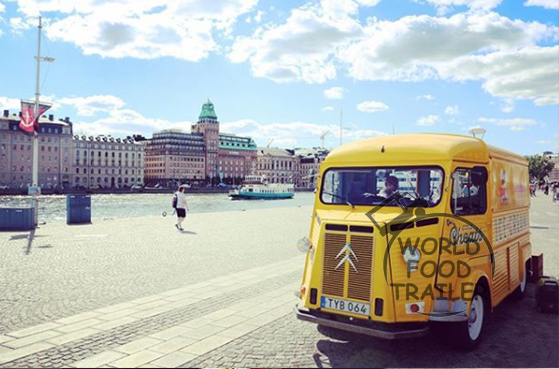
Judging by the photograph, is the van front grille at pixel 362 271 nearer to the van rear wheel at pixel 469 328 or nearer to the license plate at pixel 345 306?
the license plate at pixel 345 306

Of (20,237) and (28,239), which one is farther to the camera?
(20,237)

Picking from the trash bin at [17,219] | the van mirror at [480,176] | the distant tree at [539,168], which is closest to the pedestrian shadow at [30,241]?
the trash bin at [17,219]

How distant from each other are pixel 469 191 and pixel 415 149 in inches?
39.2

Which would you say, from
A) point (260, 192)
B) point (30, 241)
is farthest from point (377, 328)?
point (260, 192)

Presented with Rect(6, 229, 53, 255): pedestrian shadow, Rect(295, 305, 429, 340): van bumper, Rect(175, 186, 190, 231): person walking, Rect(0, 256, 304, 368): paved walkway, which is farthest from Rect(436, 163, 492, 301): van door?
Rect(175, 186, 190, 231): person walking

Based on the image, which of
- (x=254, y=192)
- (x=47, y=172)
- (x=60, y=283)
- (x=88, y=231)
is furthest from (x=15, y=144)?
(x=60, y=283)

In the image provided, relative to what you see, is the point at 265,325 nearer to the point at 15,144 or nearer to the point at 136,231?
the point at 136,231

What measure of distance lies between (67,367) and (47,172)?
15325 cm

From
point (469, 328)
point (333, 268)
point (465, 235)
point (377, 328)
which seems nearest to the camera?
point (377, 328)

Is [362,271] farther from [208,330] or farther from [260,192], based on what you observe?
[260,192]

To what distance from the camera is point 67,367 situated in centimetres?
561

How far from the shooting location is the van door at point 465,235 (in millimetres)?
6281

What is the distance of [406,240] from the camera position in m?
6.14

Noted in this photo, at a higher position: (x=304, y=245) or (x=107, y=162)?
(x=107, y=162)
